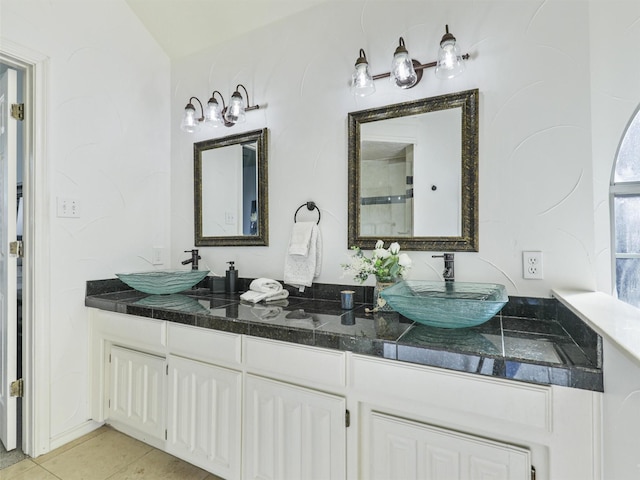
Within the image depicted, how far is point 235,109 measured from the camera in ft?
6.83

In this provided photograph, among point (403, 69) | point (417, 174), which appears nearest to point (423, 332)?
point (417, 174)

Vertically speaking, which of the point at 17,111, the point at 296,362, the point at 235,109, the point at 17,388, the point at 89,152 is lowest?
the point at 17,388

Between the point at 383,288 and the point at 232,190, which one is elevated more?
the point at 232,190

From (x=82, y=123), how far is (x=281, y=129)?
3.75 ft

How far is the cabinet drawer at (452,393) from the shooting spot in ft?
3.04

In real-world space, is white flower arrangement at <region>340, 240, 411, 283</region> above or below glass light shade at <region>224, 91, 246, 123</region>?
below

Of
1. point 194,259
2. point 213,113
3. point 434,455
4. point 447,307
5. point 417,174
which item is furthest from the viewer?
point 194,259

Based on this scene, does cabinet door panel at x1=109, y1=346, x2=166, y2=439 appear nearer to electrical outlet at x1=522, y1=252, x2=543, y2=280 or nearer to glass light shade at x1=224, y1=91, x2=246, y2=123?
glass light shade at x1=224, y1=91, x2=246, y2=123

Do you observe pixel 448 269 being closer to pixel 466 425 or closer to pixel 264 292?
pixel 466 425

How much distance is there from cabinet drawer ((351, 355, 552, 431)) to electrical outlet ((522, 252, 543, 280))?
2.15ft

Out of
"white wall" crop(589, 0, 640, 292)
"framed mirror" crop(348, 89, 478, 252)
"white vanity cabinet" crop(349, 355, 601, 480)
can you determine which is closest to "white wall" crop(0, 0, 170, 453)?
"framed mirror" crop(348, 89, 478, 252)

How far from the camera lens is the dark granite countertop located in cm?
93

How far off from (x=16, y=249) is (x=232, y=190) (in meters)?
1.18

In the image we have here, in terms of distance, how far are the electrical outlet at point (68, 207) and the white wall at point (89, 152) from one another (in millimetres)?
23
